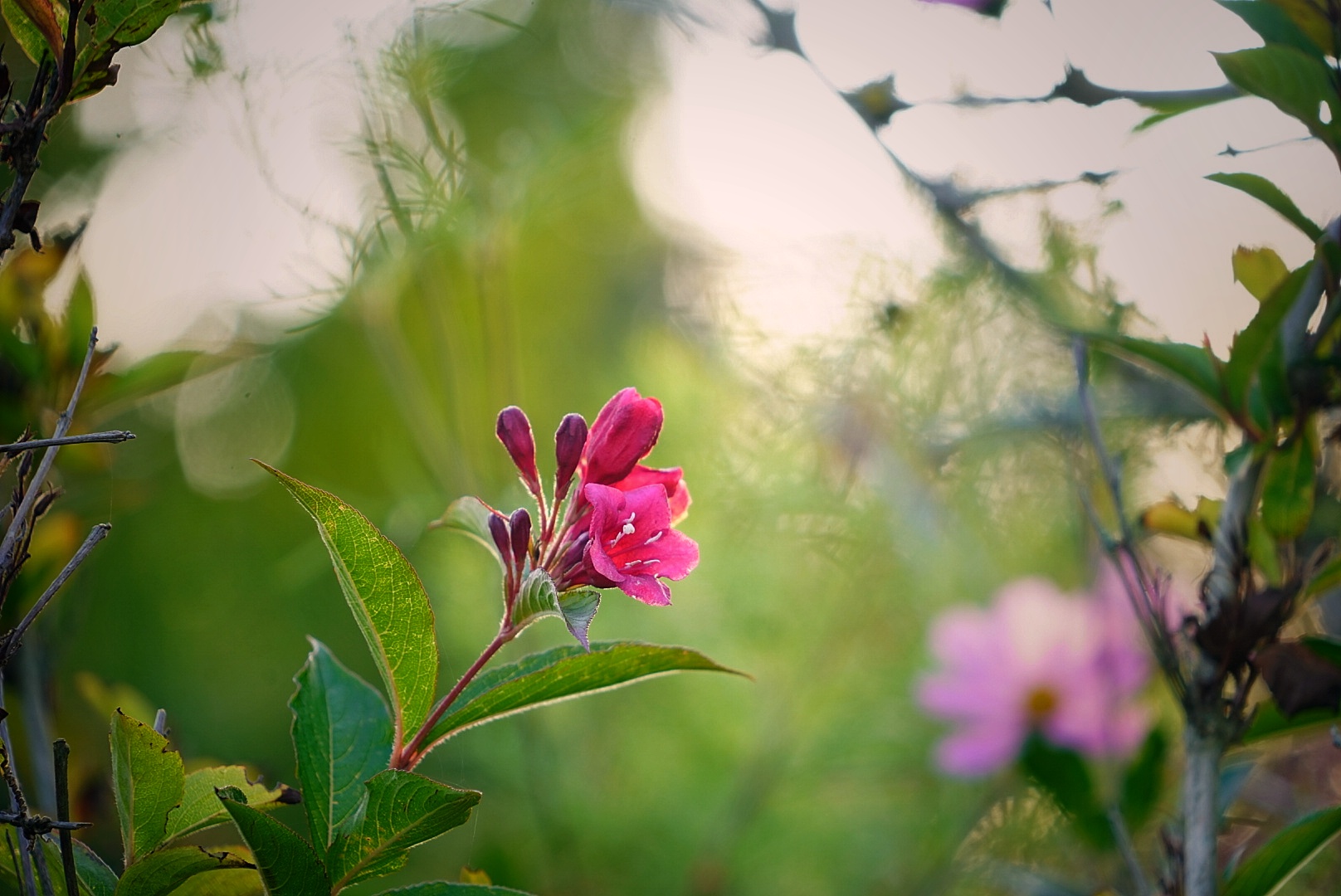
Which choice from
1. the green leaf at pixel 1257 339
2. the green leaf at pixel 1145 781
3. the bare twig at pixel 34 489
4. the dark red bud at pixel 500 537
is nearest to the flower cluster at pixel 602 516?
the dark red bud at pixel 500 537

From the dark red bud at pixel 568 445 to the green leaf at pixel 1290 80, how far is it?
280 millimetres

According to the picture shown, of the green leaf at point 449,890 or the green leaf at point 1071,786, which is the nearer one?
the green leaf at point 449,890

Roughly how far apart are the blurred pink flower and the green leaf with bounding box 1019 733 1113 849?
0.03 m

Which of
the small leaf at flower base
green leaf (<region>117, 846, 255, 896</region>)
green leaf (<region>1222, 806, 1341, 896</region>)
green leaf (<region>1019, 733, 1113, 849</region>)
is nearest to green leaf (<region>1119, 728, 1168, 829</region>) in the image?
green leaf (<region>1019, 733, 1113, 849</region>)

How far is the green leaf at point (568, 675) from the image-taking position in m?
0.22

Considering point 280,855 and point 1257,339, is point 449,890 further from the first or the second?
point 1257,339

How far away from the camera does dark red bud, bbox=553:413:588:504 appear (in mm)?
261

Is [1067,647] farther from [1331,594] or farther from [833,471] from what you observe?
[833,471]

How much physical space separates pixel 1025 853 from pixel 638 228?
4.00 feet

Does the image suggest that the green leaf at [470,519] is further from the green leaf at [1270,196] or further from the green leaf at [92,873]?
the green leaf at [1270,196]

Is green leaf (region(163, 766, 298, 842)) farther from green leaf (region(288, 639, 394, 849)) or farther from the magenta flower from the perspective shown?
the magenta flower

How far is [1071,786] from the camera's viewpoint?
53cm

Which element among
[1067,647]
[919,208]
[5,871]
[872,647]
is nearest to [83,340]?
[5,871]

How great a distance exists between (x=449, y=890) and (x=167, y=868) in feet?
0.24
